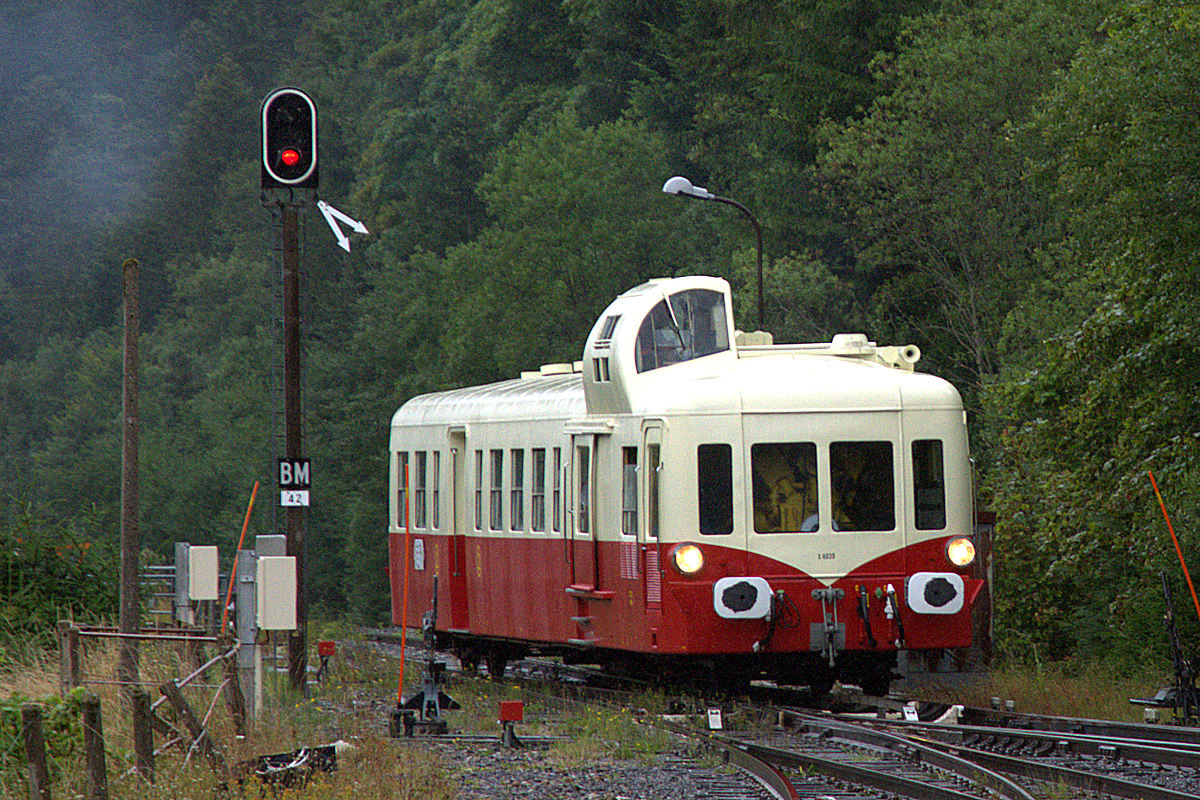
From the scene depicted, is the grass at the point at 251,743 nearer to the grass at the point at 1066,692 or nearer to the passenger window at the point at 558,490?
the passenger window at the point at 558,490

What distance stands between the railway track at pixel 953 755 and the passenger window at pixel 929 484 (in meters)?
1.64

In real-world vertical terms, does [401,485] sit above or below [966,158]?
below

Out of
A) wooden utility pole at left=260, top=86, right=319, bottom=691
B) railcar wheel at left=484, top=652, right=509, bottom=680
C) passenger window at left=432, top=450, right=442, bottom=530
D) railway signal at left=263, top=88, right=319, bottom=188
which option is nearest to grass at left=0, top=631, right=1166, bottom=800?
wooden utility pole at left=260, top=86, right=319, bottom=691

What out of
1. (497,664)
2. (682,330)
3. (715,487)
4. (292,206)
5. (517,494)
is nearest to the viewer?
(715,487)

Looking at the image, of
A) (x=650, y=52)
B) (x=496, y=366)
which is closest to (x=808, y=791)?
(x=496, y=366)

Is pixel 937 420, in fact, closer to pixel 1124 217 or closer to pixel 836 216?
pixel 1124 217

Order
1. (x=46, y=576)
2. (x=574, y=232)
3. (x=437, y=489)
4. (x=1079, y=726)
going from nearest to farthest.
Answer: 1. (x=1079, y=726)
2. (x=46, y=576)
3. (x=437, y=489)
4. (x=574, y=232)

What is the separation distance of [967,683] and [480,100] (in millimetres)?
59065

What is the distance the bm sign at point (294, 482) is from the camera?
2158 centimetres

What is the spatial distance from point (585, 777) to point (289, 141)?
851cm

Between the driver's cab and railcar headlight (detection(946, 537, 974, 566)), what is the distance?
2751 millimetres

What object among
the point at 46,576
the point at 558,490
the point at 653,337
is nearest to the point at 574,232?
the point at 46,576

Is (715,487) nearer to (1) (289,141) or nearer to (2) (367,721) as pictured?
(2) (367,721)

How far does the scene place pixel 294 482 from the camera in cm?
2167
